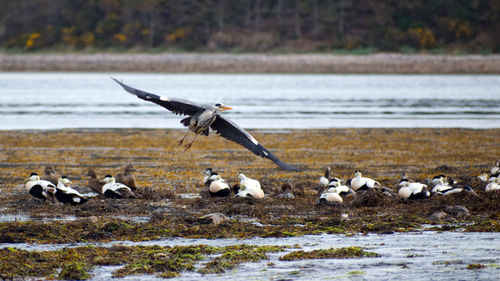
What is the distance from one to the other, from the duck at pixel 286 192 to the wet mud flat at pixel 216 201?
15cm

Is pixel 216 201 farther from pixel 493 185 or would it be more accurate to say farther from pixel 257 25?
pixel 257 25

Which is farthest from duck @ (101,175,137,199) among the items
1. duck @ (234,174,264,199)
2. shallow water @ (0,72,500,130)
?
shallow water @ (0,72,500,130)

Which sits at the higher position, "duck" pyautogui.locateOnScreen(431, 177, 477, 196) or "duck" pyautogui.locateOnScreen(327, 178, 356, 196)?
"duck" pyautogui.locateOnScreen(431, 177, 477, 196)

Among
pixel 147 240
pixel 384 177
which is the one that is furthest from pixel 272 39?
pixel 147 240

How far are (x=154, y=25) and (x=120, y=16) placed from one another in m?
4.78

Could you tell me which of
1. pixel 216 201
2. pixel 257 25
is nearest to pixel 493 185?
pixel 216 201

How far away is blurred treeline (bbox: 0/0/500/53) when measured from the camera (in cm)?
6894

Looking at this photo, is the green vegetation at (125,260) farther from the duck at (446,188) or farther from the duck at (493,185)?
the duck at (493,185)

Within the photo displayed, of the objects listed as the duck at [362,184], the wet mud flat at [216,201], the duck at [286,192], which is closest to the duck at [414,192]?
the wet mud flat at [216,201]

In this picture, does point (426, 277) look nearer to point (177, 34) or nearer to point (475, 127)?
point (475, 127)

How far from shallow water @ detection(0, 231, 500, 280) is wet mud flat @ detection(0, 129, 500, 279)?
0.15 m

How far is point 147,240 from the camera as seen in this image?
9344 millimetres

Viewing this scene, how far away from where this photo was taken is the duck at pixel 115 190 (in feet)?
39.5

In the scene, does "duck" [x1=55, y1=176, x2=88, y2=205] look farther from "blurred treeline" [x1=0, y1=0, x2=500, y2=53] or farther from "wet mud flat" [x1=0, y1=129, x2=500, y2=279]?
"blurred treeline" [x1=0, y1=0, x2=500, y2=53]
